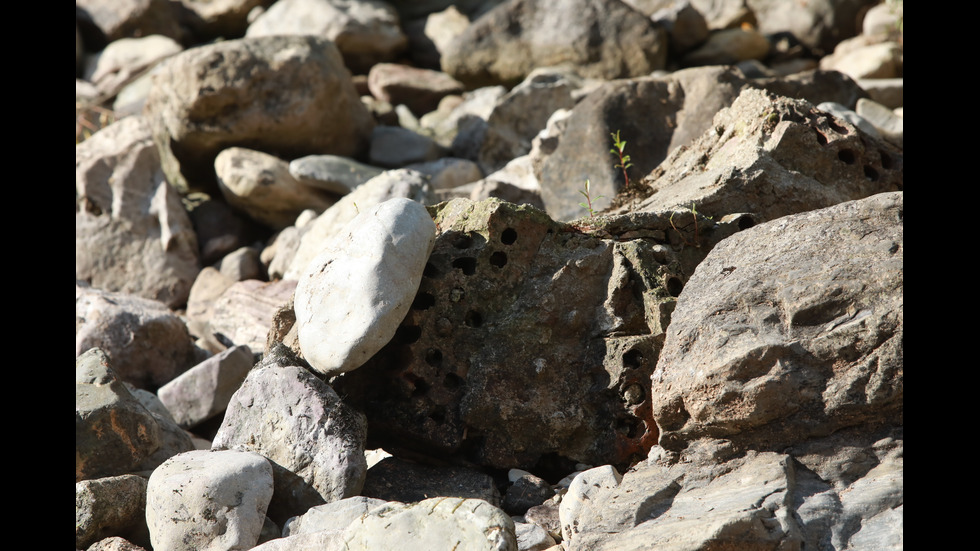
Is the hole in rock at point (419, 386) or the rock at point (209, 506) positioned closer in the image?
the rock at point (209, 506)

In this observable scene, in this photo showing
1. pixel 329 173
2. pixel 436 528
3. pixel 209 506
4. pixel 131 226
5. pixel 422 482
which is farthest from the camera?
pixel 329 173

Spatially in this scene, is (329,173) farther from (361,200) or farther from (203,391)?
(203,391)

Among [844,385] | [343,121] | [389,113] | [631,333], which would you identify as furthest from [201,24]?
[844,385]

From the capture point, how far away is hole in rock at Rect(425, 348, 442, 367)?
372cm

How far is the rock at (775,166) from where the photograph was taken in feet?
14.0

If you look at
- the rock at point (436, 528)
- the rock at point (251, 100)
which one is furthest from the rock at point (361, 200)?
the rock at point (436, 528)

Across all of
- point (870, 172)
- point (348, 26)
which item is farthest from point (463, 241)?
point (348, 26)

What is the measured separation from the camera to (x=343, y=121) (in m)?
9.20

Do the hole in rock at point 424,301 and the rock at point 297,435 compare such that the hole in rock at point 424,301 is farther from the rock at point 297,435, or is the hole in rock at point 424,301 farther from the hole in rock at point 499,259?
the rock at point 297,435

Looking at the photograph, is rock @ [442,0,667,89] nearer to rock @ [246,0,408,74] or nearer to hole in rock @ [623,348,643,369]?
rock @ [246,0,408,74]

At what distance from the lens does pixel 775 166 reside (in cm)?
435

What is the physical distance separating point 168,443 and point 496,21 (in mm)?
8437

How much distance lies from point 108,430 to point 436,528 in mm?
1907

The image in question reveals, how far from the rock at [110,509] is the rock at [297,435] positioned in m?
0.35
